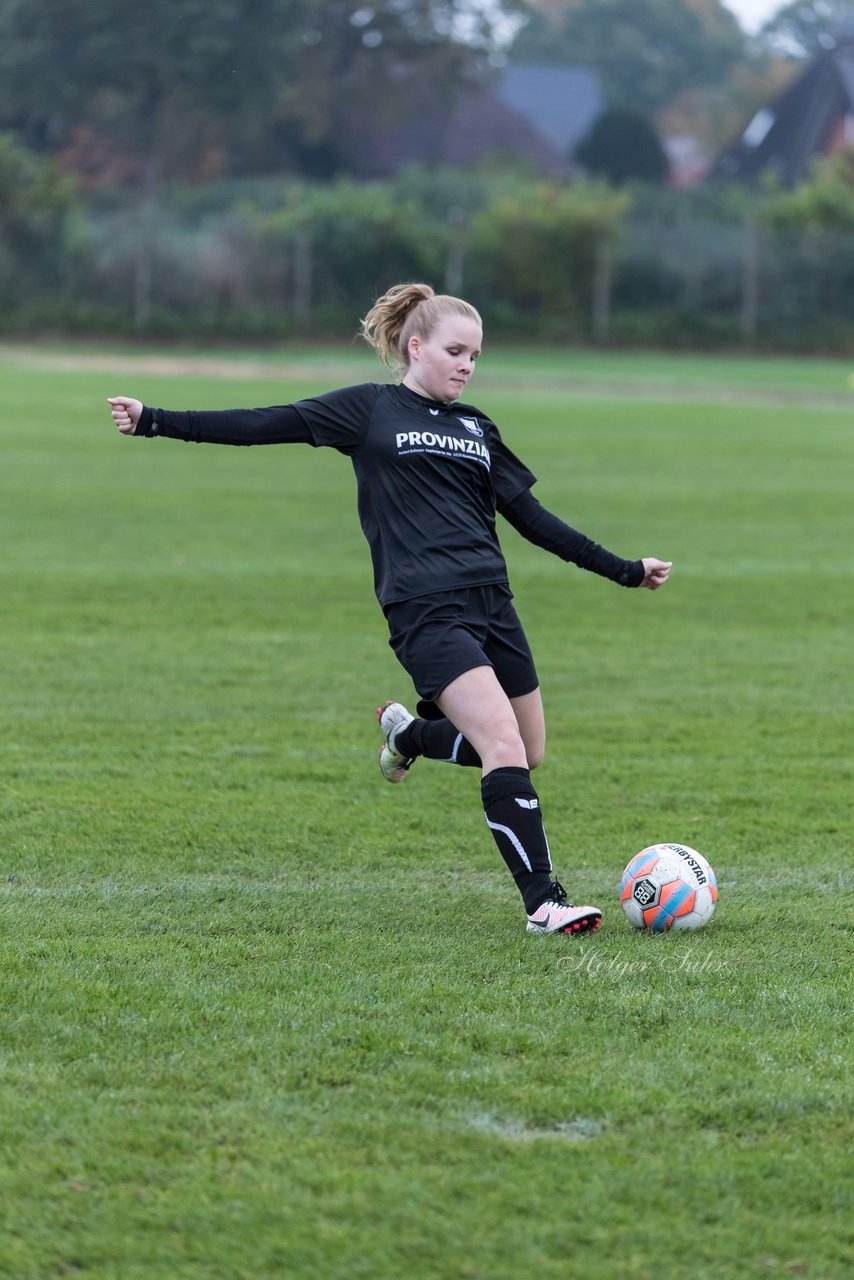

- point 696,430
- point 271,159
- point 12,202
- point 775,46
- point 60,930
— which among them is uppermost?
point 775,46

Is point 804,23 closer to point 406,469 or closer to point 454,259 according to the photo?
point 454,259

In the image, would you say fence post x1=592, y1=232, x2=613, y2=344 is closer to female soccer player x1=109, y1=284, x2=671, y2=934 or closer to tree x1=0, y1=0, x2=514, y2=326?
tree x1=0, y1=0, x2=514, y2=326

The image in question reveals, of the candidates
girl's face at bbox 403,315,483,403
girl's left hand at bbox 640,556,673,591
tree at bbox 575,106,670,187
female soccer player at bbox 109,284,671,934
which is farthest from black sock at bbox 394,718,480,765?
tree at bbox 575,106,670,187

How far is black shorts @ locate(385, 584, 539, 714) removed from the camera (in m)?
4.83

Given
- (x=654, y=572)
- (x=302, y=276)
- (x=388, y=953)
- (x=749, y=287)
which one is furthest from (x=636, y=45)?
(x=388, y=953)

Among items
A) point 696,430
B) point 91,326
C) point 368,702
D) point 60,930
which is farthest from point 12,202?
point 60,930

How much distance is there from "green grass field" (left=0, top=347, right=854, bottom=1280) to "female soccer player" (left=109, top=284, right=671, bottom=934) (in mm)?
403

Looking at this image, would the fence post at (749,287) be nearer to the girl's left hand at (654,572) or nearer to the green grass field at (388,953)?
the green grass field at (388,953)

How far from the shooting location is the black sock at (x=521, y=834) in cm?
473

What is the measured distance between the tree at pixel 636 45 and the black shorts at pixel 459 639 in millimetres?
94557

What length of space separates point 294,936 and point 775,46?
108 m

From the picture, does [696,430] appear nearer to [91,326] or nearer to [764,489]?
[764,489]

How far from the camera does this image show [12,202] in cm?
4469

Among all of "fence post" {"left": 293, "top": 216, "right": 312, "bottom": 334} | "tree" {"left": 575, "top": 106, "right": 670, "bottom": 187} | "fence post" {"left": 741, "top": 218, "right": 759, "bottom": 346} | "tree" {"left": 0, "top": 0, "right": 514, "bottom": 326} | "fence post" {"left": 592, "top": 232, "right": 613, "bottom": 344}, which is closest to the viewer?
"fence post" {"left": 293, "top": 216, "right": 312, "bottom": 334}
